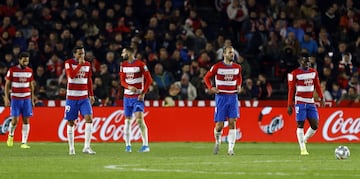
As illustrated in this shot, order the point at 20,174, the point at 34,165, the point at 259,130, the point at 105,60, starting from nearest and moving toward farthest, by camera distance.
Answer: the point at 20,174 → the point at 34,165 → the point at 259,130 → the point at 105,60

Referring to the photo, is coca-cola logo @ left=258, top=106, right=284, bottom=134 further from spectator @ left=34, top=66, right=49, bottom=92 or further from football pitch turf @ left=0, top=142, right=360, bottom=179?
spectator @ left=34, top=66, right=49, bottom=92

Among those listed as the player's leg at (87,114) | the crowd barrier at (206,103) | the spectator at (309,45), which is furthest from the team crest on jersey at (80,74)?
the spectator at (309,45)

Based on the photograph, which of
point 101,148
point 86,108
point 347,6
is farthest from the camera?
point 347,6

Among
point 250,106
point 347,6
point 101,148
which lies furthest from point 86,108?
point 347,6

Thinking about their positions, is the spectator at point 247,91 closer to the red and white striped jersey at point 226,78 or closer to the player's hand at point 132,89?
the player's hand at point 132,89

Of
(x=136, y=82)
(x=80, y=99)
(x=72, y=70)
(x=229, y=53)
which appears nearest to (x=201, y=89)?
(x=136, y=82)

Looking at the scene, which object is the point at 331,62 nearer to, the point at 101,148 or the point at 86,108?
the point at 101,148

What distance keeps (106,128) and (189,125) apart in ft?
7.70

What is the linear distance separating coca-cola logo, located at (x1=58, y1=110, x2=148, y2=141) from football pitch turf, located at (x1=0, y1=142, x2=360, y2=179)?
11.7ft

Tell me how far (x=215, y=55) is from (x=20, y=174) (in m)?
18.4

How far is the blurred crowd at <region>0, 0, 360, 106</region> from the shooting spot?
105ft

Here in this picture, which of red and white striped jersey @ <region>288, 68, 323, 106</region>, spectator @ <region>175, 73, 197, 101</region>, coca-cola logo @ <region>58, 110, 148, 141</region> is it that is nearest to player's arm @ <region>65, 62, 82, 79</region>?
red and white striped jersey @ <region>288, 68, 323, 106</region>

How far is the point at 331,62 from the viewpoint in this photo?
33.5 meters

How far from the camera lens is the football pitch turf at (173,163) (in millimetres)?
15430
